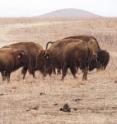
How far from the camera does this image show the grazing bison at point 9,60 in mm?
19302

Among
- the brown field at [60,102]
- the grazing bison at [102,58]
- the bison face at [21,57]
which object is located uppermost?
the brown field at [60,102]

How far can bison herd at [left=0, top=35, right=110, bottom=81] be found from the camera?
744 inches

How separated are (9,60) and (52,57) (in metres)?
1.80

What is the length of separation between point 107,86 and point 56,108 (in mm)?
3809

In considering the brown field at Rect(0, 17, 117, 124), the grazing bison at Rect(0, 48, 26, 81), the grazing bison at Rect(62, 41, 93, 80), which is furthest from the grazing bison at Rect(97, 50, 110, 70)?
the grazing bison at Rect(0, 48, 26, 81)

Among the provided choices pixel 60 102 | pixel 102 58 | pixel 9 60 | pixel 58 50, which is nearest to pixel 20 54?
pixel 9 60

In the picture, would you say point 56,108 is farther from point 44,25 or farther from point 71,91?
point 44,25

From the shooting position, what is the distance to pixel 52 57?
804 inches

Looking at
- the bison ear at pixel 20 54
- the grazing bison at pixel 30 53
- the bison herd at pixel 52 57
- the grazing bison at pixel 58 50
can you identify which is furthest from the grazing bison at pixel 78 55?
the grazing bison at pixel 30 53

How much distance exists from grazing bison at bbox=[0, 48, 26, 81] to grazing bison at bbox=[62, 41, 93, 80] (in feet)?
6.17

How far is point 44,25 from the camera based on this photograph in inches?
1906

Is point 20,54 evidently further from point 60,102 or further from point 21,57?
point 60,102

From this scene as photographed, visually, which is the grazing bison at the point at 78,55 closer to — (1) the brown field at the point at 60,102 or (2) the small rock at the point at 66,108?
(1) the brown field at the point at 60,102

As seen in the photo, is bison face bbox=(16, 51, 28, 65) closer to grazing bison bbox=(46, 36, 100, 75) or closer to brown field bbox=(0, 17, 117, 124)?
grazing bison bbox=(46, 36, 100, 75)
